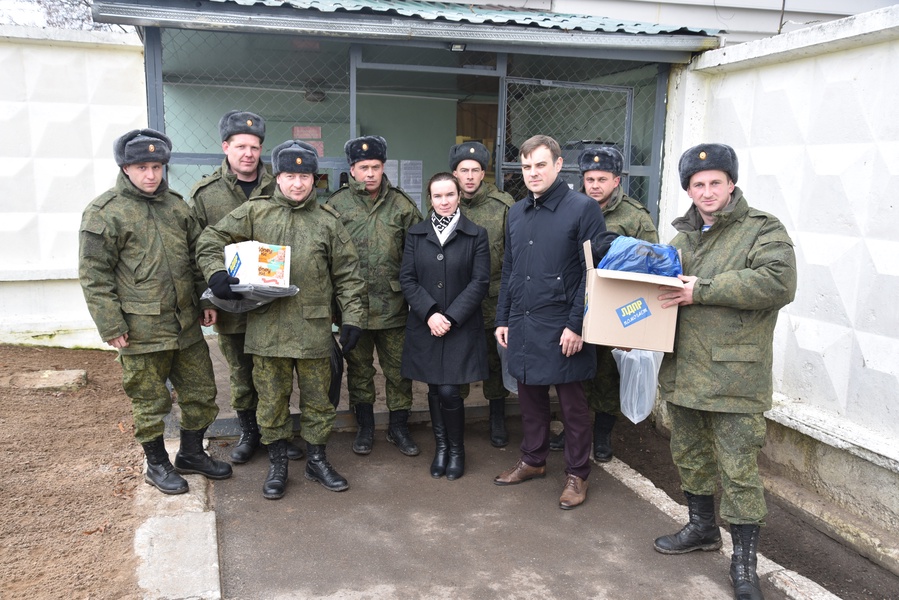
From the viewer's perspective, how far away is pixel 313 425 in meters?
3.92

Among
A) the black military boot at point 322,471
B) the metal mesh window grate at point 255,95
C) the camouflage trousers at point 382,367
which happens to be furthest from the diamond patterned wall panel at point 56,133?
the black military boot at point 322,471

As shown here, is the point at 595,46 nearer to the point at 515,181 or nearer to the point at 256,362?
the point at 515,181

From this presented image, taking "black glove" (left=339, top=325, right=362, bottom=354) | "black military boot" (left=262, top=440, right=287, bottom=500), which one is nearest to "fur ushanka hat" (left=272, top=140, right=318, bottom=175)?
"black glove" (left=339, top=325, right=362, bottom=354)

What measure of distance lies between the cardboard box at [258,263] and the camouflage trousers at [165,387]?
630 millimetres

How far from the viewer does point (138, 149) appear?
3469mm

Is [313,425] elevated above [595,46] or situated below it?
below

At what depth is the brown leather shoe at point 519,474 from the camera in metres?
4.07

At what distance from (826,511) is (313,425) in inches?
115

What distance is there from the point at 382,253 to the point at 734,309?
213 centimetres

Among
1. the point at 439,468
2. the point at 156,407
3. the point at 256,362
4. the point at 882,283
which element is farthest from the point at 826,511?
the point at 156,407

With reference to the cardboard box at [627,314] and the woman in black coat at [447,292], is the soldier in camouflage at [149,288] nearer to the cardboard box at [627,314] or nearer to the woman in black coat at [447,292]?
the woman in black coat at [447,292]

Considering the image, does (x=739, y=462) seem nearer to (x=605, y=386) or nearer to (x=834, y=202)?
(x=605, y=386)

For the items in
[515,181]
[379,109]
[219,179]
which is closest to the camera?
[219,179]

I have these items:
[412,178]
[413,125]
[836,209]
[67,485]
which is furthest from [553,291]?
[413,125]
